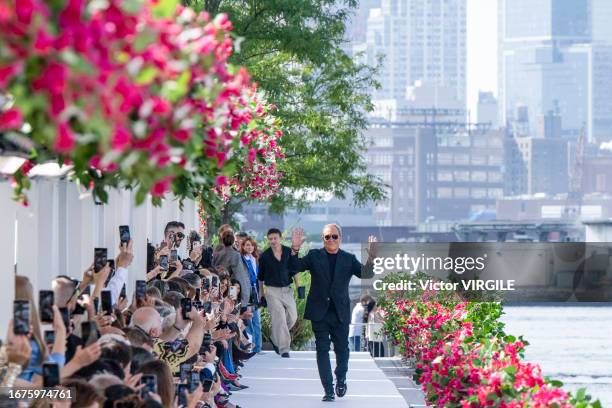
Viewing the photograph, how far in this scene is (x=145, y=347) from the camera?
7.70 metres

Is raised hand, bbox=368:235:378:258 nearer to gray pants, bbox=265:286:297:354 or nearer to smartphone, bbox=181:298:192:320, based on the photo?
gray pants, bbox=265:286:297:354

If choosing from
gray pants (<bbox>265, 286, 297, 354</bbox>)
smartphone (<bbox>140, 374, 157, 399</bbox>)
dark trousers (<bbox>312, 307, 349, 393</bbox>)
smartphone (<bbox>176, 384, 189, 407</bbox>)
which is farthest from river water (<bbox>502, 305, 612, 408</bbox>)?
smartphone (<bbox>140, 374, 157, 399</bbox>)

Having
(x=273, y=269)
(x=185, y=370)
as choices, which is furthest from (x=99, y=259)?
(x=273, y=269)

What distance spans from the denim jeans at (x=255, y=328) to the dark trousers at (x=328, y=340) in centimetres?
361

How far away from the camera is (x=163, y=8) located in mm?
3783

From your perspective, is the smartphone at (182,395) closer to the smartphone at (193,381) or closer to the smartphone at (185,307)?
the smartphone at (193,381)

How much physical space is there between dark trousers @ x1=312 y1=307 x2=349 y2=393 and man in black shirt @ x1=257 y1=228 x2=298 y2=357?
332 cm

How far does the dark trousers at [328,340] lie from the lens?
13891 mm

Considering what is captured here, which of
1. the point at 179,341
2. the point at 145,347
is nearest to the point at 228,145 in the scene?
the point at 145,347

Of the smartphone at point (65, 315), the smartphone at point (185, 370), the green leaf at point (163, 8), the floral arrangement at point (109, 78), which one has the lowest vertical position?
the smartphone at point (185, 370)

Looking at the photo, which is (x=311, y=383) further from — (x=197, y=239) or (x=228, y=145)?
(x=228, y=145)

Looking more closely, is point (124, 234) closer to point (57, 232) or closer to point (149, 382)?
point (57, 232)

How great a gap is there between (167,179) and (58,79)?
0.71 metres

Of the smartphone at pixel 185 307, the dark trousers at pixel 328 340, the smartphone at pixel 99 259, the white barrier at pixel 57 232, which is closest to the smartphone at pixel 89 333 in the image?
the white barrier at pixel 57 232
